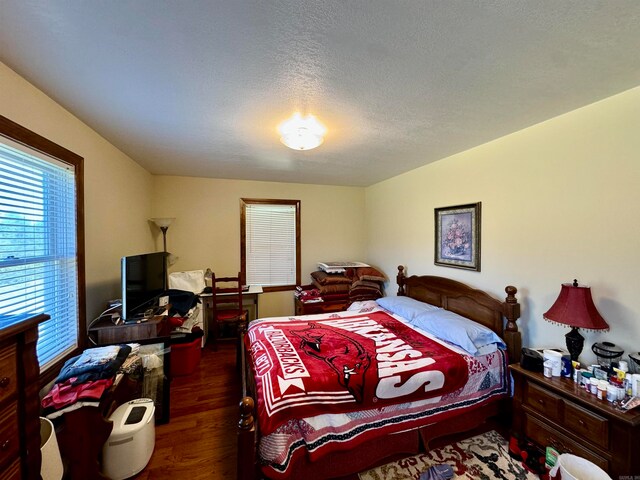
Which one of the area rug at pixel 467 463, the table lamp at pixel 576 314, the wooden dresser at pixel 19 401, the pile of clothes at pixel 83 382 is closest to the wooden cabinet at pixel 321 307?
the area rug at pixel 467 463

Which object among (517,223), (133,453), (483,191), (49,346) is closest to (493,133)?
(483,191)

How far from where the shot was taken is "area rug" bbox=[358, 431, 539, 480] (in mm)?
1682

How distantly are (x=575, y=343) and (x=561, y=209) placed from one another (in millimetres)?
974

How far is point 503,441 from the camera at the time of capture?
1.97 metres

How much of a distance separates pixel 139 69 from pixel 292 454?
7.64 ft

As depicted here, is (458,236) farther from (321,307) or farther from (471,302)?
Answer: (321,307)

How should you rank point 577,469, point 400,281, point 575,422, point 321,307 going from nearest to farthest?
point 577,469
point 575,422
point 400,281
point 321,307

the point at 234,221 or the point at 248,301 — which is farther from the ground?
the point at 234,221

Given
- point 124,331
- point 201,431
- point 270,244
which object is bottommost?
point 201,431

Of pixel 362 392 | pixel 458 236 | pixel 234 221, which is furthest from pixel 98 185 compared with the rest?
pixel 458 236

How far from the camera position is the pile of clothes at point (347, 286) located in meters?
3.93

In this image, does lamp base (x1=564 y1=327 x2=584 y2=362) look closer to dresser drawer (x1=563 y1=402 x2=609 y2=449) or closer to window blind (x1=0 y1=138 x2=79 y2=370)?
dresser drawer (x1=563 y1=402 x2=609 y2=449)

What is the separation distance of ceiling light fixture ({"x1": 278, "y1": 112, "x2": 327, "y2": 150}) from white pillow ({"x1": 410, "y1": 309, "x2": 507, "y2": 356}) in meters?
2.01

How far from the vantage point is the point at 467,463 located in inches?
69.8
